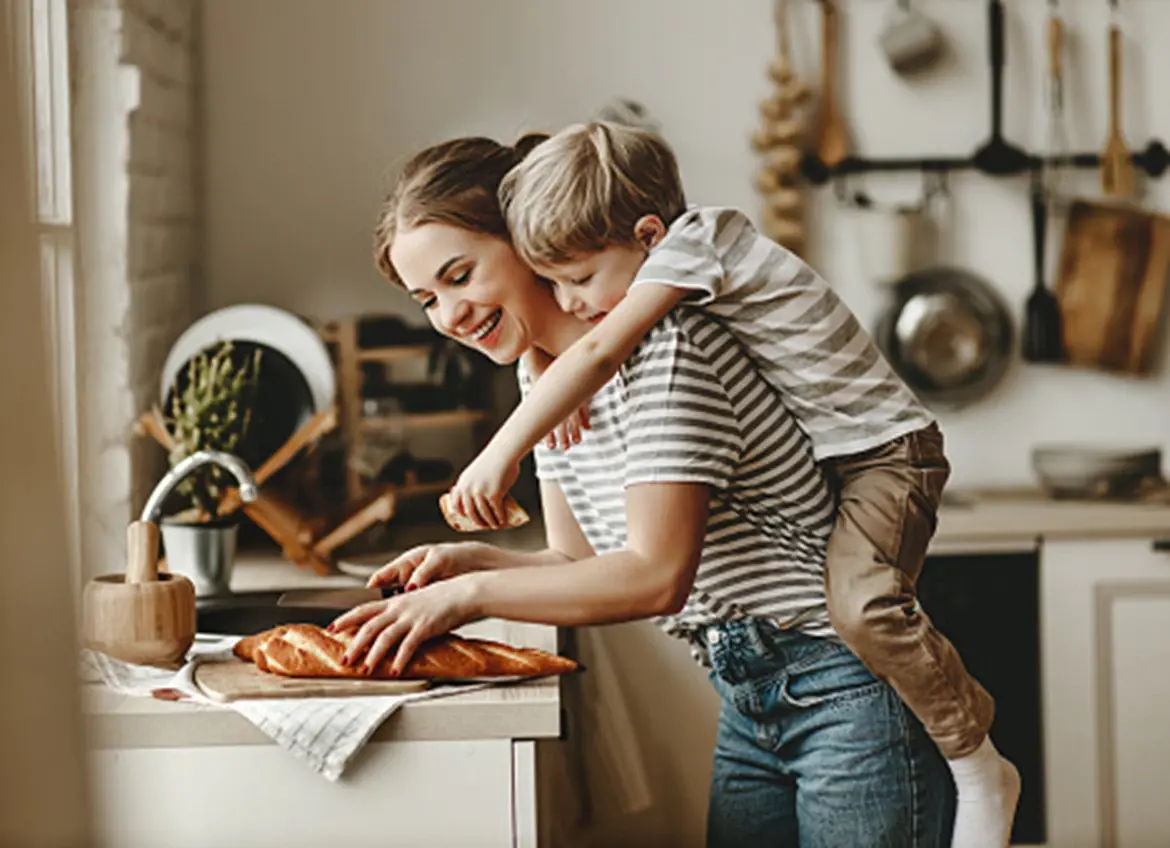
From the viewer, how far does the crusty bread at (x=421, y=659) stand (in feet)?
4.26

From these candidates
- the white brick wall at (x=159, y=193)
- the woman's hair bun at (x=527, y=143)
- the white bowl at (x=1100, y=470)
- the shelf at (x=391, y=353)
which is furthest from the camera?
the white bowl at (x=1100, y=470)

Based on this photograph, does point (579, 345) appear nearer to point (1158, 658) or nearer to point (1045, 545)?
point (1045, 545)

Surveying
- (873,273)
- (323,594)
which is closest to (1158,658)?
(873,273)

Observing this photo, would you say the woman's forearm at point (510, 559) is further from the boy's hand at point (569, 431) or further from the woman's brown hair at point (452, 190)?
the woman's brown hair at point (452, 190)

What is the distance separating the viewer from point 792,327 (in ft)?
4.06

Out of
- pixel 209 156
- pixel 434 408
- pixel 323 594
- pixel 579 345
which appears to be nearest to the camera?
pixel 579 345

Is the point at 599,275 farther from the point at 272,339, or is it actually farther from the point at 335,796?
the point at 272,339

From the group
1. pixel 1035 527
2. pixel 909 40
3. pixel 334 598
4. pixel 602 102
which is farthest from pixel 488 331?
pixel 909 40

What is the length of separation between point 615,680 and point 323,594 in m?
0.78

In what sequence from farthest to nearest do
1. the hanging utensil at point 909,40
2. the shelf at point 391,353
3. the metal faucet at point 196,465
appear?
the hanging utensil at point 909,40 → the shelf at point 391,353 → the metal faucet at point 196,465

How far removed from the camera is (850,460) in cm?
132

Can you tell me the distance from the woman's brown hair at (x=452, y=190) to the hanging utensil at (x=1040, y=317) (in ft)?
5.38

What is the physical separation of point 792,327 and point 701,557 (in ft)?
0.67

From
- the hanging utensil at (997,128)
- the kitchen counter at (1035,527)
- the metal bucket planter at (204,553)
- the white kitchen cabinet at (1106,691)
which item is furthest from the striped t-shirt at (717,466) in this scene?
the hanging utensil at (997,128)
